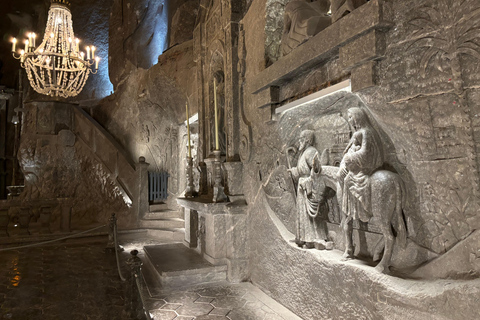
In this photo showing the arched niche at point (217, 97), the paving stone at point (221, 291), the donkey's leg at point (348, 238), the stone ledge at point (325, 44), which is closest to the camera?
the stone ledge at point (325, 44)

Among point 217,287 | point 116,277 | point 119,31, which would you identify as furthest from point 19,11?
point 217,287

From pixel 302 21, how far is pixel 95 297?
14.4 feet

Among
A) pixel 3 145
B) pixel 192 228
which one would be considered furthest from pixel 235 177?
pixel 3 145

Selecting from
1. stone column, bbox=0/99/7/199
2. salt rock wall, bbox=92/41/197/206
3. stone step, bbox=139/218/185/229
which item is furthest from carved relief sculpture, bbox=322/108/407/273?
stone column, bbox=0/99/7/199

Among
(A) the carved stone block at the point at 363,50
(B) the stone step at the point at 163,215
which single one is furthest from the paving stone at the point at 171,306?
(B) the stone step at the point at 163,215

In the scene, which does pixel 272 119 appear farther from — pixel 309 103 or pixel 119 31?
pixel 119 31

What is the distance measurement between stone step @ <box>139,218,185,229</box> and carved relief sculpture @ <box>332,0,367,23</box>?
6819 mm

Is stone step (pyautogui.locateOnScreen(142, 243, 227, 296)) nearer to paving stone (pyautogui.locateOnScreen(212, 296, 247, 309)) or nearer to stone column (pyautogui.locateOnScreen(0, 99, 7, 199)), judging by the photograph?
paving stone (pyautogui.locateOnScreen(212, 296, 247, 309))

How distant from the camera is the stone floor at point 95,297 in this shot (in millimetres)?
3885

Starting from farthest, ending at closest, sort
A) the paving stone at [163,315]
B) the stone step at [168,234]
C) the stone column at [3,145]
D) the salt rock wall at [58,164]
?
the stone column at [3,145] → the salt rock wall at [58,164] → the stone step at [168,234] → the paving stone at [163,315]

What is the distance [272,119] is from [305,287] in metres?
2.04

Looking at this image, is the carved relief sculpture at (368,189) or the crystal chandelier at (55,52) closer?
the carved relief sculpture at (368,189)

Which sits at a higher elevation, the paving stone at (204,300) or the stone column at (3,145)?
the stone column at (3,145)

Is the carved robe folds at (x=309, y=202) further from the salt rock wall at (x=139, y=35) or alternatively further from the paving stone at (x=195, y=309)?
the salt rock wall at (x=139, y=35)
